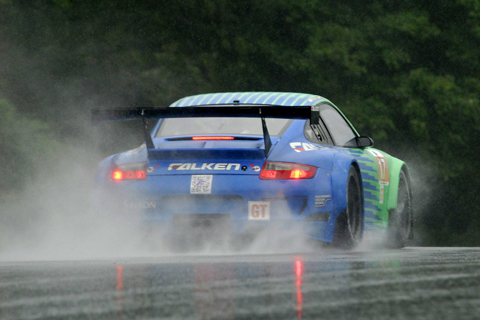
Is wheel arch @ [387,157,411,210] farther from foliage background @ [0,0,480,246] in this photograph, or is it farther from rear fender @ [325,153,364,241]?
foliage background @ [0,0,480,246]

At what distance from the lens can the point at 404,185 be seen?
36.3 feet

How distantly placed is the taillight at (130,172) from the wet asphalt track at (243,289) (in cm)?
132

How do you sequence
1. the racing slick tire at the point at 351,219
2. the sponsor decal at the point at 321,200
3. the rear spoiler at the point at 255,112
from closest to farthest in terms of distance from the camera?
1. the rear spoiler at the point at 255,112
2. the sponsor decal at the point at 321,200
3. the racing slick tire at the point at 351,219

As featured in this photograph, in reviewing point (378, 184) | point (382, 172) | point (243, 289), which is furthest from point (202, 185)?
Answer: point (243, 289)

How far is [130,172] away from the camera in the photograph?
834 centimetres

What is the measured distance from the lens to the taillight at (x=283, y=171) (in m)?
8.03

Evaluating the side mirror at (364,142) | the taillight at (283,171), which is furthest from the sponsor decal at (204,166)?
the side mirror at (364,142)

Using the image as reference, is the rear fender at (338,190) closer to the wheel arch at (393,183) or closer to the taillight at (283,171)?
the taillight at (283,171)

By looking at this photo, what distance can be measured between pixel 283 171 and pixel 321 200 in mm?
392

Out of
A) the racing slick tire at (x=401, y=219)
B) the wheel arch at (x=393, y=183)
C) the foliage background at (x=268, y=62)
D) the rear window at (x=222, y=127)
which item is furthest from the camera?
the foliage background at (x=268, y=62)

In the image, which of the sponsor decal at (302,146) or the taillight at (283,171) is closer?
the taillight at (283,171)

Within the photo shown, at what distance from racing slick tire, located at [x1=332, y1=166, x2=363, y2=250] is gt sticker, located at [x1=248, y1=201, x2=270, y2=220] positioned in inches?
25.5

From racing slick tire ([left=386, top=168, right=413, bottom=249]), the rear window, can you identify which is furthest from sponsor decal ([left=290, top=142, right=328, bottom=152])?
racing slick tire ([left=386, top=168, right=413, bottom=249])

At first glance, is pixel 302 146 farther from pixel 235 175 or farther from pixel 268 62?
pixel 268 62
